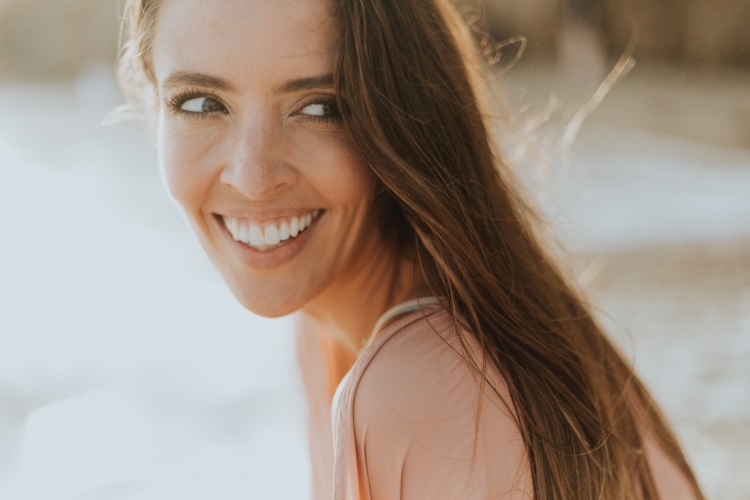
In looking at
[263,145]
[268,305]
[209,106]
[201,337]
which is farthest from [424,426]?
[201,337]

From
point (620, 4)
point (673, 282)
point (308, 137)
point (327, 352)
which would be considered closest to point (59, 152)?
point (620, 4)

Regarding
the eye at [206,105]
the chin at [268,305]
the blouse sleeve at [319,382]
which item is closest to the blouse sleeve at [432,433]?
the chin at [268,305]

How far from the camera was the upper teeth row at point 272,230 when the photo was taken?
5.21 ft

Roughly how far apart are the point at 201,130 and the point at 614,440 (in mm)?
904

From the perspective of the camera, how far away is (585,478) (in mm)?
1530

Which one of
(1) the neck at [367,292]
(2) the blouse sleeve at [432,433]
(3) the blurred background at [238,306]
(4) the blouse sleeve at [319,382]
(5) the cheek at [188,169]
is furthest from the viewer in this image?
(3) the blurred background at [238,306]

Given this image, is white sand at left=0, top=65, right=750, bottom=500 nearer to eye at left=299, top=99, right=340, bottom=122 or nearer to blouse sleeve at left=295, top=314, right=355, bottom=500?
blouse sleeve at left=295, top=314, right=355, bottom=500

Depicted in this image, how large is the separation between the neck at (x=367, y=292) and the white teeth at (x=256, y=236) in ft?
0.71

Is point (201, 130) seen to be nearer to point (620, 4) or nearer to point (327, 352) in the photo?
point (327, 352)

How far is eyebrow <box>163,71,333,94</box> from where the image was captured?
1473 millimetres

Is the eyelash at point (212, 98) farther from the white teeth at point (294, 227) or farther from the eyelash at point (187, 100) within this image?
the white teeth at point (294, 227)

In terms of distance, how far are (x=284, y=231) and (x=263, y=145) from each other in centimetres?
17

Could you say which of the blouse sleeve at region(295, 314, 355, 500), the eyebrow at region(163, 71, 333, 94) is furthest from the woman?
the blouse sleeve at region(295, 314, 355, 500)

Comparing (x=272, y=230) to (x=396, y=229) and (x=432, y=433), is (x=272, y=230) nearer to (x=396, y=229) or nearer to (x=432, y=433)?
(x=396, y=229)
